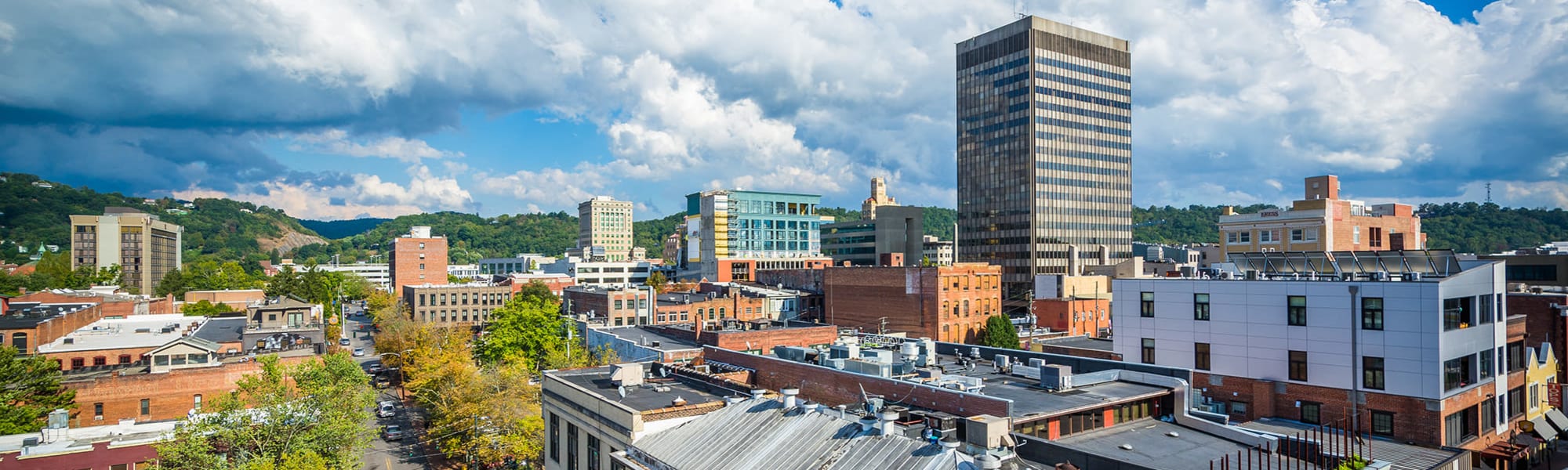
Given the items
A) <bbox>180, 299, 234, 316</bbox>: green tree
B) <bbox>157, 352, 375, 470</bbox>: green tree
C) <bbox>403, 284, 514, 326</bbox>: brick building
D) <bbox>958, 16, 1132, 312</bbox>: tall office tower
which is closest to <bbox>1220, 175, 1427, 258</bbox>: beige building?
<bbox>958, 16, 1132, 312</bbox>: tall office tower

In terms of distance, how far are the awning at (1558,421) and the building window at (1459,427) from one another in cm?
1504

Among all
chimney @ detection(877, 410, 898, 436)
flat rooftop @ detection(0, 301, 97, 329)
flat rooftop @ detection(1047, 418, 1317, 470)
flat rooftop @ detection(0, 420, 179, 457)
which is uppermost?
chimney @ detection(877, 410, 898, 436)

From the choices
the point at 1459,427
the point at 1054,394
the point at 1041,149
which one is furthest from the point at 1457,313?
the point at 1041,149

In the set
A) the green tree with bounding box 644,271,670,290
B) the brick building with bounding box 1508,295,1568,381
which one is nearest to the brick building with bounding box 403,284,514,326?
the green tree with bounding box 644,271,670,290

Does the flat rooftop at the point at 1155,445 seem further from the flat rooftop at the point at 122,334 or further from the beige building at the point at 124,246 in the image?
the beige building at the point at 124,246

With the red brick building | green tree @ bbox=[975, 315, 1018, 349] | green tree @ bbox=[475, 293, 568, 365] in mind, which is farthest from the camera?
the red brick building

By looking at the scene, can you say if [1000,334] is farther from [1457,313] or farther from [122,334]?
[122,334]

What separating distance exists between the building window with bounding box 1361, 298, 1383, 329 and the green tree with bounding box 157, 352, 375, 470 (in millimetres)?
44854

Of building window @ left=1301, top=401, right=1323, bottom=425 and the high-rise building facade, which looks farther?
the high-rise building facade

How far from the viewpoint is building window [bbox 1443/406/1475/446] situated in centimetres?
3119

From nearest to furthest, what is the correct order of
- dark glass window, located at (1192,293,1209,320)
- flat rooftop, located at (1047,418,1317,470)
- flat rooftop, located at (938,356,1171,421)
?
flat rooftop, located at (1047,418,1317,470) < flat rooftop, located at (938,356,1171,421) < dark glass window, located at (1192,293,1209,320)

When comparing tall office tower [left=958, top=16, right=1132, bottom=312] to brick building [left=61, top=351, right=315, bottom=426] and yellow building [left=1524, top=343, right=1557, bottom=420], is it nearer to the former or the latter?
yellow building [left=1524, top=343, right=1557, bottom=420]

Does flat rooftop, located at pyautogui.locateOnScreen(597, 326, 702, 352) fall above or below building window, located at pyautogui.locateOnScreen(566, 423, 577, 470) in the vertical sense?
above

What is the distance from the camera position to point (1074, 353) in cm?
5306
